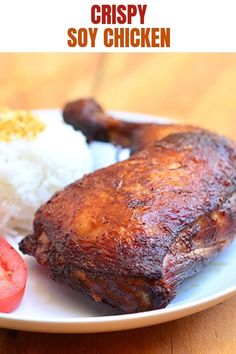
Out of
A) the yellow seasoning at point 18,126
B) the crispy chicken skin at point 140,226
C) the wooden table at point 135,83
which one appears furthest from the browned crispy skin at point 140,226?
the wooden table at point 135,83

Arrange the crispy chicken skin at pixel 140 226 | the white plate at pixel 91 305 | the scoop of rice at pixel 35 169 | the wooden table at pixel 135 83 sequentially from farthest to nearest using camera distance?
the wooden table at pixel 135 83, the scoop of rice at pixel 35 169, the crispy chicken skin at pixel 140 226, the white plate at pixel 91 305

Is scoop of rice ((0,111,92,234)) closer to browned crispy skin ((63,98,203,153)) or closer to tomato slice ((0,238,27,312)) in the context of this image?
browned crispy skin ((63,98,203,153))

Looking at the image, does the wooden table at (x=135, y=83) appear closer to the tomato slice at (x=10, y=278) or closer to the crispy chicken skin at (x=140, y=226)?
the crispy chicken skin at (x=140, y=226)

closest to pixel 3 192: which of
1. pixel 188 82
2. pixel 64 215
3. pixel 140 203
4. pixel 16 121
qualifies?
pixel 16 121

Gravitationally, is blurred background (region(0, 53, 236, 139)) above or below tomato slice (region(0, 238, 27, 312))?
below

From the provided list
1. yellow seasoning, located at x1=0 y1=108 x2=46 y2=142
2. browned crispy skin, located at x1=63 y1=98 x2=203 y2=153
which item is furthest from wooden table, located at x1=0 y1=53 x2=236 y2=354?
yellow seasoning, located at x1=0 y1=108 x2=46 y2=142

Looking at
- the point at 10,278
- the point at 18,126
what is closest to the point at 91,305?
the point at 10,278
